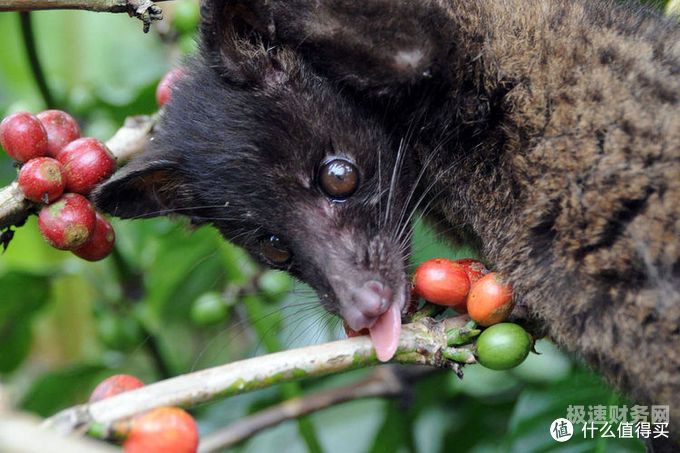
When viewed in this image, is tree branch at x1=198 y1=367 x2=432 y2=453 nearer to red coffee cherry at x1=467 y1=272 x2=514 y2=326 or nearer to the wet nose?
the wet nose

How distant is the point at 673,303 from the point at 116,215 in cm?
151

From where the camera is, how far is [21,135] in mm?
2107

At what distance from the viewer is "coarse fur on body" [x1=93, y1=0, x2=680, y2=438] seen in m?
1.95

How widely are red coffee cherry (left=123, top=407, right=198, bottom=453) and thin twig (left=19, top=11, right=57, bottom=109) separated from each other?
1.68 meters

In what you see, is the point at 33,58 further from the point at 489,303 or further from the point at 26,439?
the point at 26,439

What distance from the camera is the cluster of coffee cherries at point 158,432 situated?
1466mm

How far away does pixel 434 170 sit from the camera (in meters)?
2.53

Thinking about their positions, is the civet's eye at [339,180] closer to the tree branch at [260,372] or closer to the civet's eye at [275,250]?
the civet's eye at [275,250]

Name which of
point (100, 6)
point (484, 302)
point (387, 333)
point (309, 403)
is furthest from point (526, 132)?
point (309, 403)

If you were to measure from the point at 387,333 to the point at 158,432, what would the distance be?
70 cm

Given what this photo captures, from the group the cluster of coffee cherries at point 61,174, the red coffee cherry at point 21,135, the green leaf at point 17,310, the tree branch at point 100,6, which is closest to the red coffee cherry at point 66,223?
the cluster of coffee cherries at point 61,174

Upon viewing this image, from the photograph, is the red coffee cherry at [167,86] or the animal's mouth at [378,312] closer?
the animal's mouth at [378,312]

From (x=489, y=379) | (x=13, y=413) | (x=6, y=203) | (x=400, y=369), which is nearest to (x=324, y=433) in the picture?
(x=400, y=369)

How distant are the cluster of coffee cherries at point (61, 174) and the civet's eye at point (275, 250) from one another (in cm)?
49
